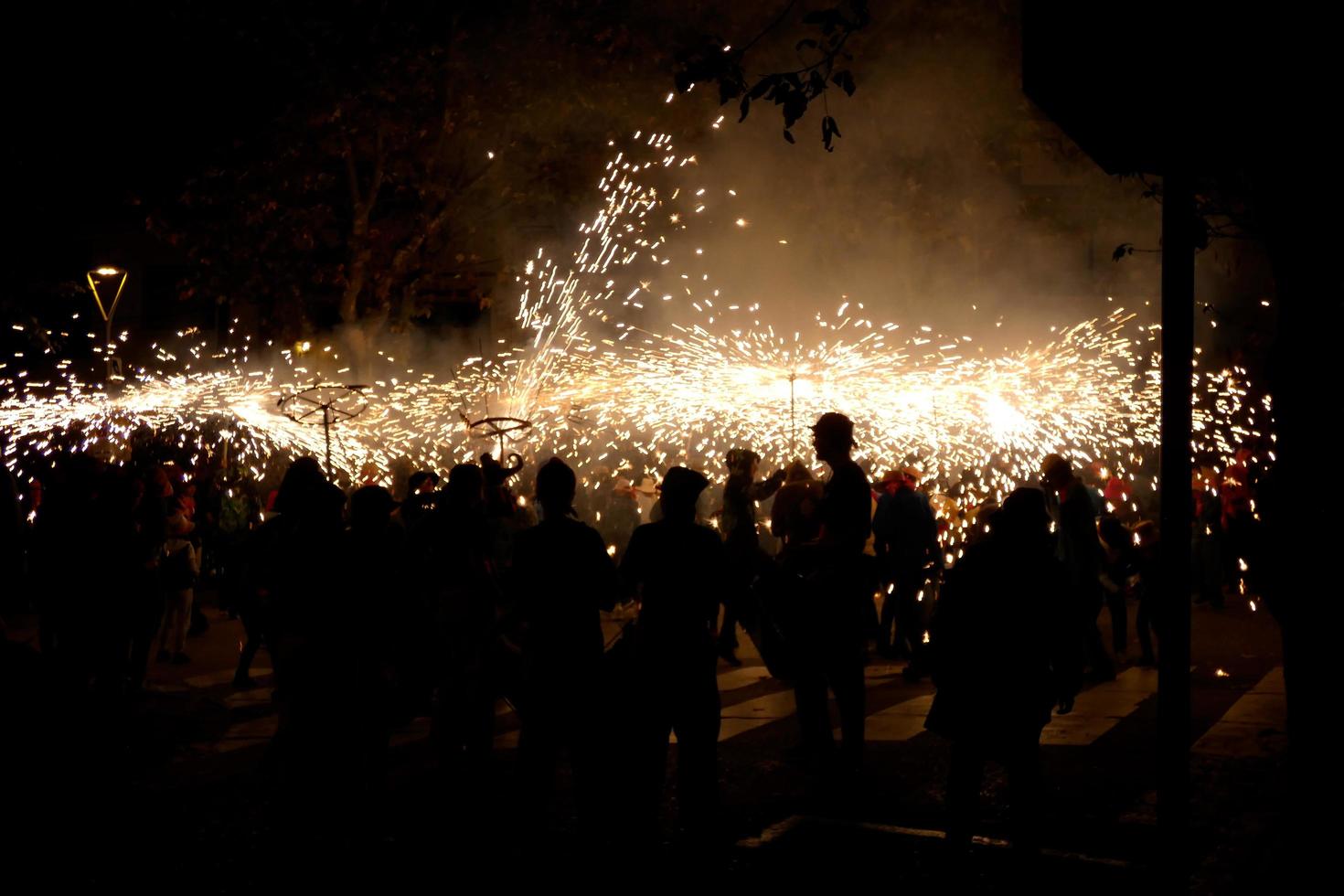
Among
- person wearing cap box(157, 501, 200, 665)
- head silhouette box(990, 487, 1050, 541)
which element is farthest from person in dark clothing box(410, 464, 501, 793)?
person wearing cap box(157, 501, 200, 665)

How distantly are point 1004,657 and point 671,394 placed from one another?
12.3 metres

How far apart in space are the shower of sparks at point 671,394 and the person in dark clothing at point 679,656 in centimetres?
895

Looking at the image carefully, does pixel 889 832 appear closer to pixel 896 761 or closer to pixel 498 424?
pixel 896 761

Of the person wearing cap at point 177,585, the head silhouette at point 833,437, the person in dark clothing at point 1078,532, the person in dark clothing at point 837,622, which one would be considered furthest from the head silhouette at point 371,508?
the person in dark clothing at point 1078,532

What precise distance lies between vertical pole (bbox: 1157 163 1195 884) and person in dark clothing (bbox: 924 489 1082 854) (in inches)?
34.7

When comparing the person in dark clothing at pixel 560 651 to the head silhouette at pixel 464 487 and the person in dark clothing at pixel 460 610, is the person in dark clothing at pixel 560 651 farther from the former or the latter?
the head silhouette at pixel 464 487

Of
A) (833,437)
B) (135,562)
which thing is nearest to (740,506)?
(833,437)

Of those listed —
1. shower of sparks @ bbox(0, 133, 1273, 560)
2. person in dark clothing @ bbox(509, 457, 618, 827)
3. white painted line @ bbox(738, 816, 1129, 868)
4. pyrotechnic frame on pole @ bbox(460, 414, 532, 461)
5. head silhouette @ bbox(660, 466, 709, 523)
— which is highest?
shower of sparks @ bbox(0, 133, 1273, 560)

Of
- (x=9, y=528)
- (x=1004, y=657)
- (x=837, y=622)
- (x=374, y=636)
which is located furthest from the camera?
(x=9, y=528)

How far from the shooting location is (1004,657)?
217 inches

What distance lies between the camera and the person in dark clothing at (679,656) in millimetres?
5949

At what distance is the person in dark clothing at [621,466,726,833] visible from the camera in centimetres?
595

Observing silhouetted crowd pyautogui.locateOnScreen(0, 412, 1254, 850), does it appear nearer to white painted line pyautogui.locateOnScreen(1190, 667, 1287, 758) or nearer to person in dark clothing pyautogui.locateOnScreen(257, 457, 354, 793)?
person in dark clothing pyautogui.locateOnScreen(257, 457, 354, 793)

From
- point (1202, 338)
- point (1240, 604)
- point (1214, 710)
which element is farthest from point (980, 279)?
point (1214, 710)
